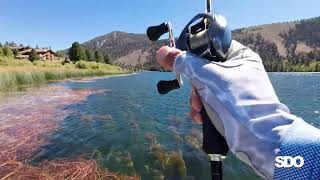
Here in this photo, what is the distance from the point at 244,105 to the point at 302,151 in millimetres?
317

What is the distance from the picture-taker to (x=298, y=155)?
1474 mm

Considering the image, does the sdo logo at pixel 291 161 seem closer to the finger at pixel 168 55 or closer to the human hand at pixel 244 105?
the human hand at pixel 244 105

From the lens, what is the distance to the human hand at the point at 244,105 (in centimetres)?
155

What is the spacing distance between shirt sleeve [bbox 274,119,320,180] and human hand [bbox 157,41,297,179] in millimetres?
35

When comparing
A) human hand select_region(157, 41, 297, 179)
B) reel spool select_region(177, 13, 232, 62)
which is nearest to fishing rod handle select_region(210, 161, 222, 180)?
human hand select_region(157, 41, 297, 179)

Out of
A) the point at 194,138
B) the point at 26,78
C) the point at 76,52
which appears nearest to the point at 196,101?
the point at 194,138

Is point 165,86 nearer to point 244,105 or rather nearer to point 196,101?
point 196,101

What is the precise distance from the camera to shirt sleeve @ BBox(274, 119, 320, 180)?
144 centimetres

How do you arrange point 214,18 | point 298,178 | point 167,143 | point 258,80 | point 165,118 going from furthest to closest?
1. point 165,118
2. point 167,143
3. point 214,18
4. point 258,80
5. point 298,178

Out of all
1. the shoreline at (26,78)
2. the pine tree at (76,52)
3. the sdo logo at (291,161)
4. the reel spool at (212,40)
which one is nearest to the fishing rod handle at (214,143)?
the reel spool at (212,40)

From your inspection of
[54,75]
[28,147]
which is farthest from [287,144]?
[54,75]

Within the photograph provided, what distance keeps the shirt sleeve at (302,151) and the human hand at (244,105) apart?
35 millimetres

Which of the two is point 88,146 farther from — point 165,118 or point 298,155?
point 298,155

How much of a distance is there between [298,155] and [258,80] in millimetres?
411
